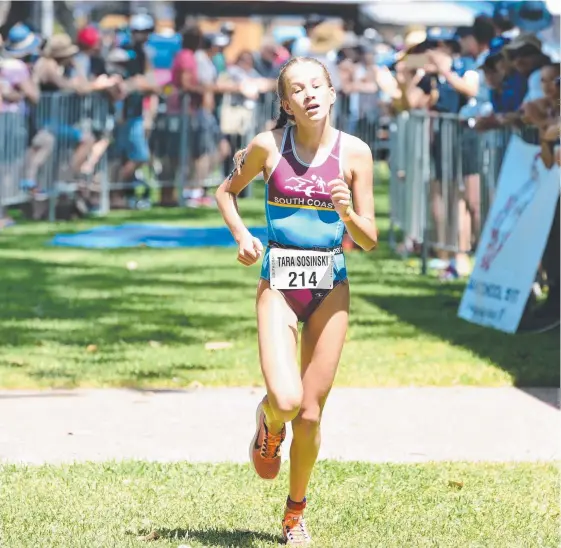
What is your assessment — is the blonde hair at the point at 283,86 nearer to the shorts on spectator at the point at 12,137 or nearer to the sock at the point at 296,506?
the sock at the point at 296,506

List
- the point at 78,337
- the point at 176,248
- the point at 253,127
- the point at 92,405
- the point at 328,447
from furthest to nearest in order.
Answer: the point at 253,127 < the point at 176,248 < the point at 78,337 < the point at 92,405 < the point at 328,447

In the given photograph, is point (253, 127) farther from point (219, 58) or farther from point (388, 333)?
point (388, 333)

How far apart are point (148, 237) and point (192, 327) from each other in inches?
259

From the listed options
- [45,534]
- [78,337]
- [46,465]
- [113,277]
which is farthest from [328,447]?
[113,277]

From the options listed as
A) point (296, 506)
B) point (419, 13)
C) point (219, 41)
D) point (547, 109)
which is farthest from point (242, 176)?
point (419, 13)

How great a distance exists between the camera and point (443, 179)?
14508 millimetres

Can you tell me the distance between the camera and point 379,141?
25.3m

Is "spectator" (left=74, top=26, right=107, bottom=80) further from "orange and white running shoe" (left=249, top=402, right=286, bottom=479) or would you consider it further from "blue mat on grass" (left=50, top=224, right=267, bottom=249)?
"orange and white running shoe" (left=249, top=402, right=286, bottom=479)

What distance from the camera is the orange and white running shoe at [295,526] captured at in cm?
593

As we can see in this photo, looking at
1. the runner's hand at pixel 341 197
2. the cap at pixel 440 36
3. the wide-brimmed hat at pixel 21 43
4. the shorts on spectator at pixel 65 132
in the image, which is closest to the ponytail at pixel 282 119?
the runner's hand at pixel 341 197

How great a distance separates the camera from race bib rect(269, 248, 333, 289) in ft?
19.4

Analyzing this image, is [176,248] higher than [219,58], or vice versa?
[219,58]

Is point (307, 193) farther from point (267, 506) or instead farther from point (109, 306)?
point (109, 306)

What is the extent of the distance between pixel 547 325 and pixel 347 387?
2539 millimetres
